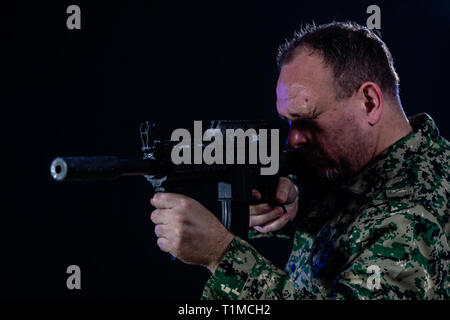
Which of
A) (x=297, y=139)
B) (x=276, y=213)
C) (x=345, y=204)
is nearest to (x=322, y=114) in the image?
(x=297, y=139)

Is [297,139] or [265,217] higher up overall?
[297,139]

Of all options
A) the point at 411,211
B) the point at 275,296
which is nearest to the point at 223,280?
the point at 275,296

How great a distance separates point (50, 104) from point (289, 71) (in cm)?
98

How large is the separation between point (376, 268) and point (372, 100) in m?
0.44

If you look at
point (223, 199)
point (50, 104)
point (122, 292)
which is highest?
point (50, 104)

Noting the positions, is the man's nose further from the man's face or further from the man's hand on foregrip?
the man's hand on foregrip

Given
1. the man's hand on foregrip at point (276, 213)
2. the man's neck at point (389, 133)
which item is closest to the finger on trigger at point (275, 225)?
the man's hand on foregrip at point (276, 213)

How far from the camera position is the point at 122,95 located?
6.24 feet

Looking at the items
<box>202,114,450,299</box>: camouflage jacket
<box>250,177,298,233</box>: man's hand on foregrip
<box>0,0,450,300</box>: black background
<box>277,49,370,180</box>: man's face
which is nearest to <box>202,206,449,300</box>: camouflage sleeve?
<box>202,114,450,299</box>: camouflage jacket

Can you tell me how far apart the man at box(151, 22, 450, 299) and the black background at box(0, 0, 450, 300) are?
78cm

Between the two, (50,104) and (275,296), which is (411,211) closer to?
(275,296)

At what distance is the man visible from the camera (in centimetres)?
89

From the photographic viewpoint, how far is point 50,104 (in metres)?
1.74

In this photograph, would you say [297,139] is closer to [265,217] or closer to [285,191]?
[285,191]
